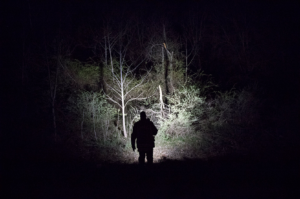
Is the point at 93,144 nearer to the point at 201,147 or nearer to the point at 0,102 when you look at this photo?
the point at 201,147

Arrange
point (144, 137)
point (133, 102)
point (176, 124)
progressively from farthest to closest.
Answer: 1. point (133, 102)
2. point (176, 124)
3. point (144, 137)

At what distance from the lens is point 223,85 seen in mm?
15281

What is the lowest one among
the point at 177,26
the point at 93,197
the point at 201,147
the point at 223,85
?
the point at 93,197

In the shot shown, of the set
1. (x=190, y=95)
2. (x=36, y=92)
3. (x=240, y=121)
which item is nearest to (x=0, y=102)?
(x=36, y=92)

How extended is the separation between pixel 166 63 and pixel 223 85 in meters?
6.24

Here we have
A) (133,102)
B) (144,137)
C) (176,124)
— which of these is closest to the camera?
(144,137)

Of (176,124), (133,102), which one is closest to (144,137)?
(176,124)

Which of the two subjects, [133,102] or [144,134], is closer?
[144,134]

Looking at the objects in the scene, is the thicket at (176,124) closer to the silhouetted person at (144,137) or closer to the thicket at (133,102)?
the thicket at (133,102)

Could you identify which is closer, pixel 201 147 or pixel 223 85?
pixel 201 147

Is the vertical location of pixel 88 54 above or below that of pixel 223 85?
above

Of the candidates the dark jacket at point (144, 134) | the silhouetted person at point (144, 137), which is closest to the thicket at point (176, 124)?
the silhouetted person at point (144, 137)

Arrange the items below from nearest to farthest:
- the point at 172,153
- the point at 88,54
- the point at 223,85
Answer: the point at 172,153 < the point at 88,54 < the point at 223,85

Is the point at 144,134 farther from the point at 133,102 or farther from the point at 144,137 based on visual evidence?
the point at 133,102
